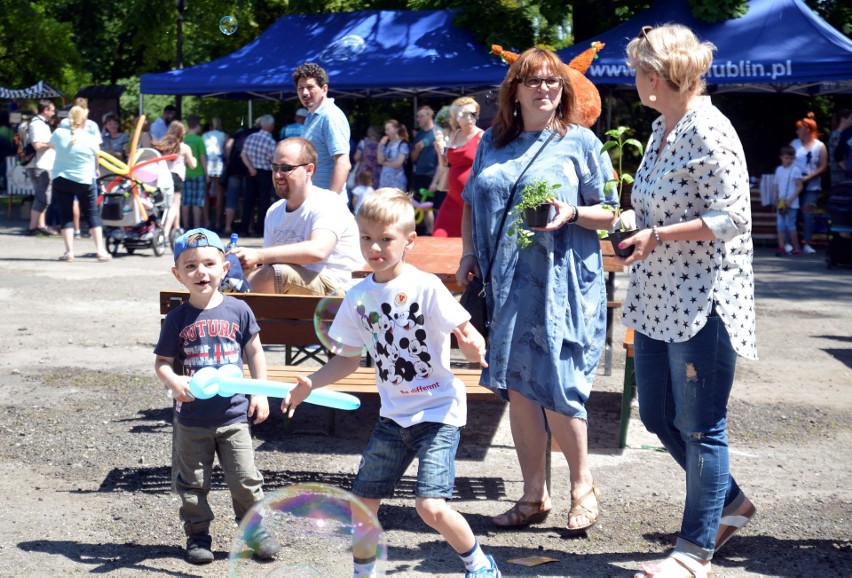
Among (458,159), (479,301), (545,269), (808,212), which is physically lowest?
(479,301)

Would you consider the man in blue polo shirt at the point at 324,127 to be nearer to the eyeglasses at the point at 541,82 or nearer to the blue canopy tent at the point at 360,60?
the eyeglasses at the point at 541,82

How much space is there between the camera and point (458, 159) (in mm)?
7793

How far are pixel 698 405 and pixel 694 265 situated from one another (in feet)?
1.66

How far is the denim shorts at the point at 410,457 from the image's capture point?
11.9 feet

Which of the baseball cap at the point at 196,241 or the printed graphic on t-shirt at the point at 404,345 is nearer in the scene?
the printed graphic on t-shirt at the point at 404,345

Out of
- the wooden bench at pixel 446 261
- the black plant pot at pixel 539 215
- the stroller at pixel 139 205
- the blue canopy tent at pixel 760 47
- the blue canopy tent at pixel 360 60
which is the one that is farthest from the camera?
the blue canopy tent at pixel 360 60

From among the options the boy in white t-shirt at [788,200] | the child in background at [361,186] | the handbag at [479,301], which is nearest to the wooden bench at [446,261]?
the handbag at [479,301]

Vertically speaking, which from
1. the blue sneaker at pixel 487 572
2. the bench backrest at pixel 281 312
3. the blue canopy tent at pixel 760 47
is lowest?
the blue sneaker at pixel 487 572

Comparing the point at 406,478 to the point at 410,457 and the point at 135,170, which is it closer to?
the point at 410,457

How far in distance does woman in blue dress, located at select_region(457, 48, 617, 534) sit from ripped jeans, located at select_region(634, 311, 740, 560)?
40cm

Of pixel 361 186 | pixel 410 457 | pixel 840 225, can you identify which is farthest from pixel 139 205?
pixel 410 457

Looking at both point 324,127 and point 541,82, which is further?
point 324,127

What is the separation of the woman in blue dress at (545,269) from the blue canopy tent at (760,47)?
11.3 m

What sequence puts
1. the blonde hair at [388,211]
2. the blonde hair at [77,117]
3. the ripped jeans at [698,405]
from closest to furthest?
the blonde hair at [388,211] → the ripped jeans at [698,405] → the blonde hair at [77,117]
